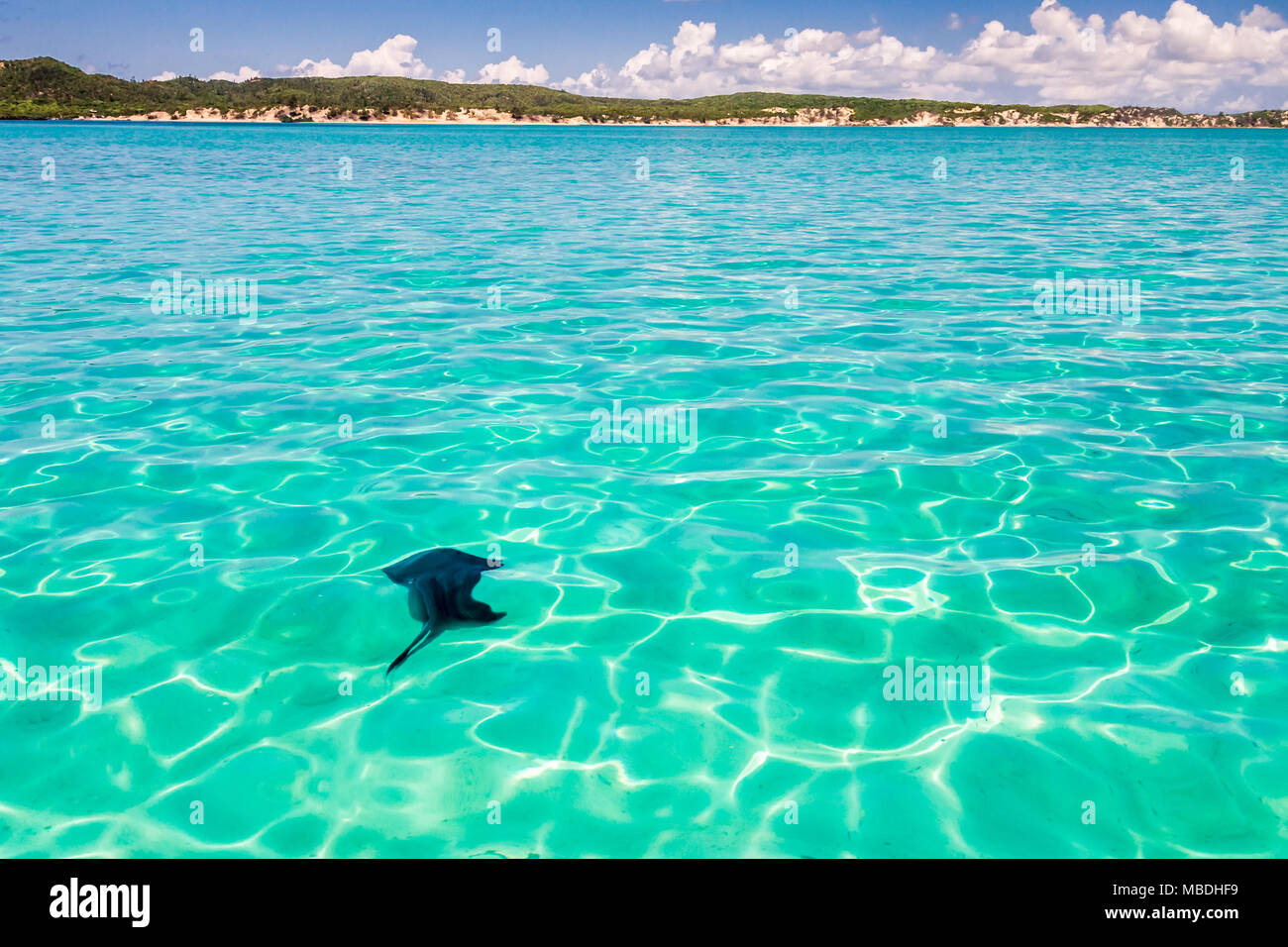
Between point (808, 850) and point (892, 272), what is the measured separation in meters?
13.7

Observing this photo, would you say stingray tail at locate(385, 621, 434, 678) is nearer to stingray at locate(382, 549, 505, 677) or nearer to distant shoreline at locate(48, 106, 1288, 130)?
stingray at locate(382, 549, 505, 677)

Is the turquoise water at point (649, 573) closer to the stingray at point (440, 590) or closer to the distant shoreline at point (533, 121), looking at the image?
the stingray at point (440, 590)

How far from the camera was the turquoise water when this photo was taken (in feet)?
13.0

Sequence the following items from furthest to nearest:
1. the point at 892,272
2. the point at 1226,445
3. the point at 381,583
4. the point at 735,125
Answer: the point at 735,125 < the point at 892,272 < the point at 1226,445 < the point at 381,583

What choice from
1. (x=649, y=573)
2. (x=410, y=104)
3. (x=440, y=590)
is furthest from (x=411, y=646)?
(x=410, y=104)

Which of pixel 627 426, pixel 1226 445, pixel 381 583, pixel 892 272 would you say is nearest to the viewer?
pixel 381 583

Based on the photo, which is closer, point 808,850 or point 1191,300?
point 808,850

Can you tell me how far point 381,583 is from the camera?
5551 mm

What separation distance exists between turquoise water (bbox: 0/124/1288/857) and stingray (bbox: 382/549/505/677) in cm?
12

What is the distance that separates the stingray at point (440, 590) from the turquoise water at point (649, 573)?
0.12m

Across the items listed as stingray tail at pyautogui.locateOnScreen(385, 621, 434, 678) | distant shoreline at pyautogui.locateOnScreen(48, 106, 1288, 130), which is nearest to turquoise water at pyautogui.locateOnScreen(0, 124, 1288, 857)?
stingray tail at pyautogui.locateOnScreen(385, 621, 434, 678)
